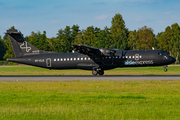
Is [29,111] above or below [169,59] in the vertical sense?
below

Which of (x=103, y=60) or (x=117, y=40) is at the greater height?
(x=117, y=40)

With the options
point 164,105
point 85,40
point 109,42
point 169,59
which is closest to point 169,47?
point 109,42

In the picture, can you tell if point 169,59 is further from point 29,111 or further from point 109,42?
point 109,42

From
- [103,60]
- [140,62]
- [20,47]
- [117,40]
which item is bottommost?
[140,62]

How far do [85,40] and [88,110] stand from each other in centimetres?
10909

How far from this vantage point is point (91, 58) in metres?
34.3

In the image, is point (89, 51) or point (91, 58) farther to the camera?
point (91, 58)

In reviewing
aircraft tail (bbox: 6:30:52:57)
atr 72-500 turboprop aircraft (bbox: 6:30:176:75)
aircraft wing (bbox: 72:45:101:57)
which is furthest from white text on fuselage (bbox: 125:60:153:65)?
aircraft tail (bbox: 6:30:52:57)

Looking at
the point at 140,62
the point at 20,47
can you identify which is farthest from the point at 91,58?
the point at 20,47

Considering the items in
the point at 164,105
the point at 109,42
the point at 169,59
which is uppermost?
the point at 109,42

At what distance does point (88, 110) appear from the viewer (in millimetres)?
11406

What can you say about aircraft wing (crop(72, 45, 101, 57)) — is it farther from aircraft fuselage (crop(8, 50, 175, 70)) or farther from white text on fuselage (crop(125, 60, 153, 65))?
white text on fuselage (crop(125, 60, 153, 65))

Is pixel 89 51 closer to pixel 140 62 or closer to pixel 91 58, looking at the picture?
pixel 91 58

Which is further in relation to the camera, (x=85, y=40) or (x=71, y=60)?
(x=85, y=40)
